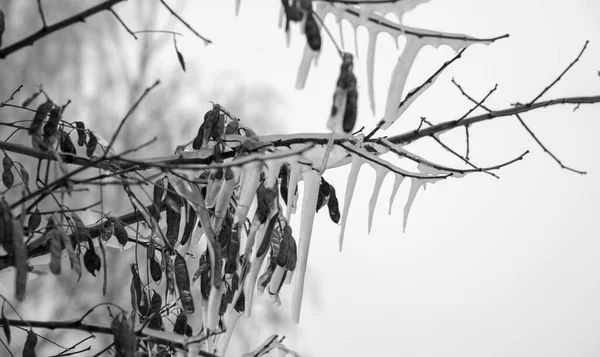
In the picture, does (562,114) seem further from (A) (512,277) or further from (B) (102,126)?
(B) (102,126)

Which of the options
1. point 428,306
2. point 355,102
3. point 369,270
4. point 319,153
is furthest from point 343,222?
point 428,306

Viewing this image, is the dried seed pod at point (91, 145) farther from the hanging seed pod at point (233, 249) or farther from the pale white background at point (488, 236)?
the pale white background at point (488, 236)

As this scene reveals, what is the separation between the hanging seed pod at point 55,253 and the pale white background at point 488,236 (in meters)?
5.66

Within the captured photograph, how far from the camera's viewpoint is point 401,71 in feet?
2.77

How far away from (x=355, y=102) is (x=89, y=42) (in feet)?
15.9

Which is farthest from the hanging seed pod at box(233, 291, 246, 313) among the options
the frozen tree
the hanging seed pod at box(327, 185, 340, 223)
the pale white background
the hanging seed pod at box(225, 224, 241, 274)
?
the pale white background

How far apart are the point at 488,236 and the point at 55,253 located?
23.9 ft

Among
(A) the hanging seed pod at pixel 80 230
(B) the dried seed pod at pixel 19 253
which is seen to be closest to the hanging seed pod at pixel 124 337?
(B) the dried seed pod at pixel 19 253

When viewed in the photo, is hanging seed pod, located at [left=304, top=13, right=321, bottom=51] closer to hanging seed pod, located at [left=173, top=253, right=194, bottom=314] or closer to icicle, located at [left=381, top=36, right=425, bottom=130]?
icicle, located at [left=381, top=36, right=425, bottom=130]

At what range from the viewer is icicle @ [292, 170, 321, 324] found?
3.58ft

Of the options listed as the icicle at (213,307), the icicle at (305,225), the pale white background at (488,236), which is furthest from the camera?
the pale white background at (488,236)

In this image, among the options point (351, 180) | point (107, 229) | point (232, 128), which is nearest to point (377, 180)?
point (351, 180)

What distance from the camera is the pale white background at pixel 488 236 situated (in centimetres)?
689

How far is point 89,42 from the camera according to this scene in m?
5.14
